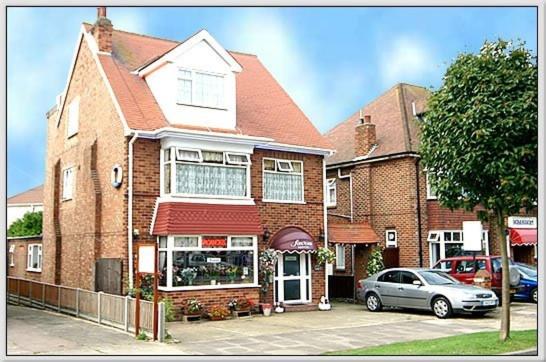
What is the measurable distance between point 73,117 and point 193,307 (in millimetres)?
9287

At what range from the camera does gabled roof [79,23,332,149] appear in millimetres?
20672

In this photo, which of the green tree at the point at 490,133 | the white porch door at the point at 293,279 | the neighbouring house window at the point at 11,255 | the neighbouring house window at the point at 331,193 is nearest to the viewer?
the green tree at the point at 490,133

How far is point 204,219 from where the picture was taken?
19.7m

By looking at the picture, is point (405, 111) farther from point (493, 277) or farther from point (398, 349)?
point (398, 349)

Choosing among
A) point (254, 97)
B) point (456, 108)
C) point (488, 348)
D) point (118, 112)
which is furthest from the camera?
point (254, 97)

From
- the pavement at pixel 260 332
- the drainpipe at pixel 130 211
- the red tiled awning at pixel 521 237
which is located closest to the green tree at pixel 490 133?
the pavement at pixel 260 332

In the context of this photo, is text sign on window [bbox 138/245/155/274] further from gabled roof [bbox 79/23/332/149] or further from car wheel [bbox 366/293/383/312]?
car wheel [bbox 366/293/383/312]

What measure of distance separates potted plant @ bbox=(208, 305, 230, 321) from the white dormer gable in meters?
5.63

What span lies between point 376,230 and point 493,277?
602 centimetres

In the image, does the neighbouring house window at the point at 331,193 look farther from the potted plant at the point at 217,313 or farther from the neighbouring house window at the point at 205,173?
the potted plant at the point at 217,313

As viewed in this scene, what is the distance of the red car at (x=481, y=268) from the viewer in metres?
22.4

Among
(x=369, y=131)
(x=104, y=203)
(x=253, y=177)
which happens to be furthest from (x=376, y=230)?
(x=104, y=203)

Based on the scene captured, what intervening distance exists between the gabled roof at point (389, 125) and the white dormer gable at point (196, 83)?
8.27 m

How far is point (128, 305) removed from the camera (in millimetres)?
16047
